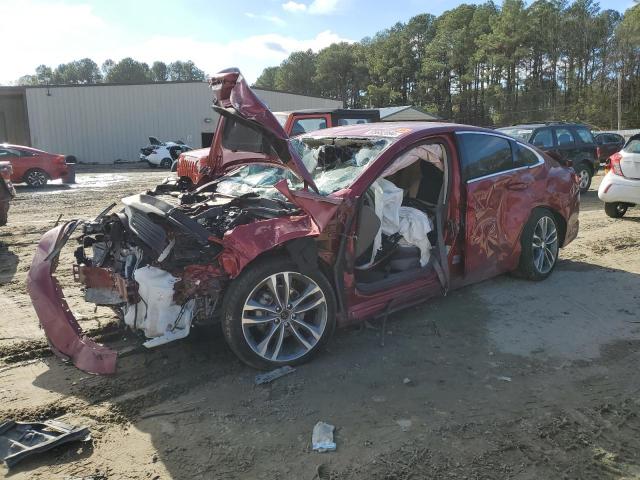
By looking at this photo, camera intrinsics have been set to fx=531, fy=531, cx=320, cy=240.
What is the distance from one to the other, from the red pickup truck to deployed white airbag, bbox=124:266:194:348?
1.30m

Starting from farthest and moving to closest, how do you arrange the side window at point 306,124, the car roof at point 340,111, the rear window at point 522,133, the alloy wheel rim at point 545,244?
the rear window at point 522,133, the car roof at point 340,111, the side window at point 306,124, the alloy wheel rim at point 545,244

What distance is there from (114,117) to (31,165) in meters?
20.2

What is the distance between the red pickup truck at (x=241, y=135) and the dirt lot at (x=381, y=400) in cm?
163

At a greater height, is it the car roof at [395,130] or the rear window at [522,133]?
the rear window at [522,133]

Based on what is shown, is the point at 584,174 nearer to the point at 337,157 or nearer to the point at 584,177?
the point at 584,177

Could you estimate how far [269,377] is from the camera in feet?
11.8

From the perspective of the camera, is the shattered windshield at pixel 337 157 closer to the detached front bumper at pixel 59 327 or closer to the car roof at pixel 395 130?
the car roof at pixel 395 130

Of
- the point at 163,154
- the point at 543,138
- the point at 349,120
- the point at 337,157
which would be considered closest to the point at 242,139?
the point at 337,157

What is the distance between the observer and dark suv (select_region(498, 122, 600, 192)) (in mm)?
12547

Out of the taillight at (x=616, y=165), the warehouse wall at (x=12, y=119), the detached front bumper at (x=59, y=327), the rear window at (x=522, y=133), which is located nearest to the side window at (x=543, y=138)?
the rear window at (x=522, y=133)

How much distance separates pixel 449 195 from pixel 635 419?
7.40 feet

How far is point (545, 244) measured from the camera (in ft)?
18.6

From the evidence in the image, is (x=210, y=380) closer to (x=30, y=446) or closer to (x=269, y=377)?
(x=269, y=377)

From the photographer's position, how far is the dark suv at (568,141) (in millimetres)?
12547
